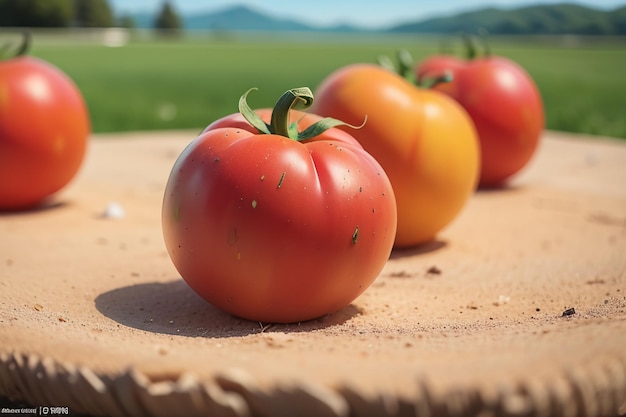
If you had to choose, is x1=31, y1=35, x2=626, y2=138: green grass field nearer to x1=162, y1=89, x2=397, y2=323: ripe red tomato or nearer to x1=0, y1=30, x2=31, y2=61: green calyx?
x1=0, y1=30, x2=31, y2=61: green calyx

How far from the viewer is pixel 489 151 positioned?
6.05 metres

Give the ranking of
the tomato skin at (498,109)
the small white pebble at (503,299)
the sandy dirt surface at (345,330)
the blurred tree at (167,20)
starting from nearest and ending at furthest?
the sandy dirt surface at (345,330) < the small white pebble at (503,299) < the tomato skin at (498,109) < the blurred tree at (167,20)

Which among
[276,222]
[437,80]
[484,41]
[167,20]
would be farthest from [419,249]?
[167,20]

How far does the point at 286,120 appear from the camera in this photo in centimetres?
298

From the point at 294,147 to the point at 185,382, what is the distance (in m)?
1.05

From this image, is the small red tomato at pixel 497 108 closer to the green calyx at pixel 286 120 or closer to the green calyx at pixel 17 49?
the green calyx at pixel 17 49

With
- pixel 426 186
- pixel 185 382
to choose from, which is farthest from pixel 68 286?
pixel 426 186

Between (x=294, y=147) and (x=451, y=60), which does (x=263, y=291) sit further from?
(x=451, y=60)

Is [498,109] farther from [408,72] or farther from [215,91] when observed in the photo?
[215,91]

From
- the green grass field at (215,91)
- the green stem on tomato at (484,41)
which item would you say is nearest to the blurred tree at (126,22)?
the green grass field at (215,91)

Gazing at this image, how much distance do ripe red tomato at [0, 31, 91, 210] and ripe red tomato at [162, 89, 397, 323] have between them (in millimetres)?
2382

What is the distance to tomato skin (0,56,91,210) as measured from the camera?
4941 millimetres


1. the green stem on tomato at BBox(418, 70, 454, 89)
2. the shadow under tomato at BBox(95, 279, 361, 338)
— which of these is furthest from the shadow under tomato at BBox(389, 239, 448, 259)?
the shadow under tomato at BBox(95, 279, 361, 338)

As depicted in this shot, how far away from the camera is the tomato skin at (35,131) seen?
4941 mm
